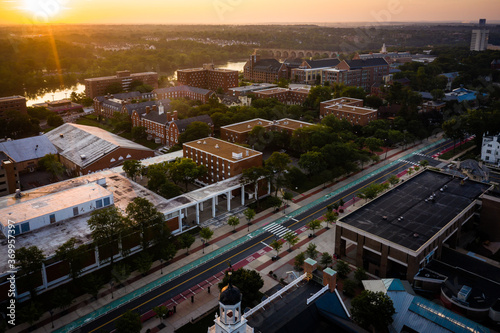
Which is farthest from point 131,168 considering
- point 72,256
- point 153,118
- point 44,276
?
point 153,118

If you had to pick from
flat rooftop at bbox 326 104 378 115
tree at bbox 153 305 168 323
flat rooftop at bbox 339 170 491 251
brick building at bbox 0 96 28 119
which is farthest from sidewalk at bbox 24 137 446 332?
brick building at bbox 0 96 28 119

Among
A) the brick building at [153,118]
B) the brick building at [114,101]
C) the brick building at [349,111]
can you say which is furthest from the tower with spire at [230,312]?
the brick building at [114,101]

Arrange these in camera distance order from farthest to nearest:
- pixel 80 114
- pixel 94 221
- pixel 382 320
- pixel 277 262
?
pixel 80 114 < pixel 277 262 < pixel 94 221 < pixel 382 320

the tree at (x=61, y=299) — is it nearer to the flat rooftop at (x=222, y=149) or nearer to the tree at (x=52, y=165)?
the flat rooftop at (x=222, y=149)

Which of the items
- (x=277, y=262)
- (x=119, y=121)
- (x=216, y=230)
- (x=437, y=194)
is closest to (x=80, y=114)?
(x=119, y=121)

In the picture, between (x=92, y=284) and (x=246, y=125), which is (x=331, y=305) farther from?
(x=246, y=125)

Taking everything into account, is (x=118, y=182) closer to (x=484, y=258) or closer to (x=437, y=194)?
(x=437, y=194)

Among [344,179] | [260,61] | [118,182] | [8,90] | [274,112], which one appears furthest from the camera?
[260,61]
